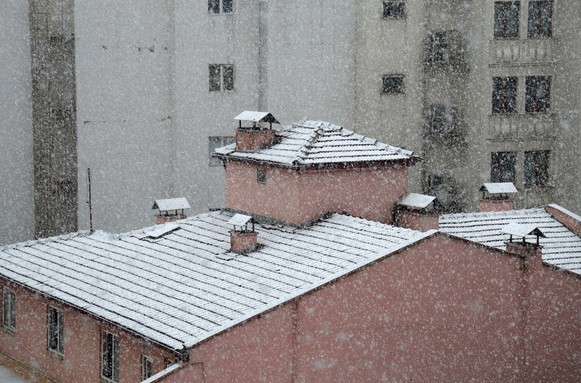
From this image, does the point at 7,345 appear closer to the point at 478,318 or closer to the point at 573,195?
the point at 478,318

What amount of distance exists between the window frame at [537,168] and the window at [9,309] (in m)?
24.2

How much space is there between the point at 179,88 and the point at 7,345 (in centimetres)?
1541

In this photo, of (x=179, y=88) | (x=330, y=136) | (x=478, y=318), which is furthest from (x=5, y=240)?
(x=478, y=318)

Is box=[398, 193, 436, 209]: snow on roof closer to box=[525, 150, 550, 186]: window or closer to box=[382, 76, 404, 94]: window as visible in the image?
box=[382, 76, 404, 94]: window

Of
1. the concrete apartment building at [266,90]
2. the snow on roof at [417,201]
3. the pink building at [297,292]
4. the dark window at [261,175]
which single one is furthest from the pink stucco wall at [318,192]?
the concrete apartment building at [266,90]

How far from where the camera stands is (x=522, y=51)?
146 feet

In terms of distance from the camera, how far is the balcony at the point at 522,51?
1747 inches

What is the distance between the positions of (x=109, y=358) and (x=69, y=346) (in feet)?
6.57

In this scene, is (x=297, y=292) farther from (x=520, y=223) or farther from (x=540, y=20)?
(x=540, y=20)

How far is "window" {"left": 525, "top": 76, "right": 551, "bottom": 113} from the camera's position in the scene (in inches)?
1779

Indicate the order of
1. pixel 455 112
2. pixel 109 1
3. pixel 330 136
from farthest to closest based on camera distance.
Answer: pixel 455 112 → pixel 109 1 → pixel 330 136

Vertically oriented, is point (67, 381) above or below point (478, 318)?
below

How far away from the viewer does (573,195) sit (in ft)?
151

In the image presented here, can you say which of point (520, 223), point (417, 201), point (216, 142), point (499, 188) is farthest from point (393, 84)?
point (417, 201)
